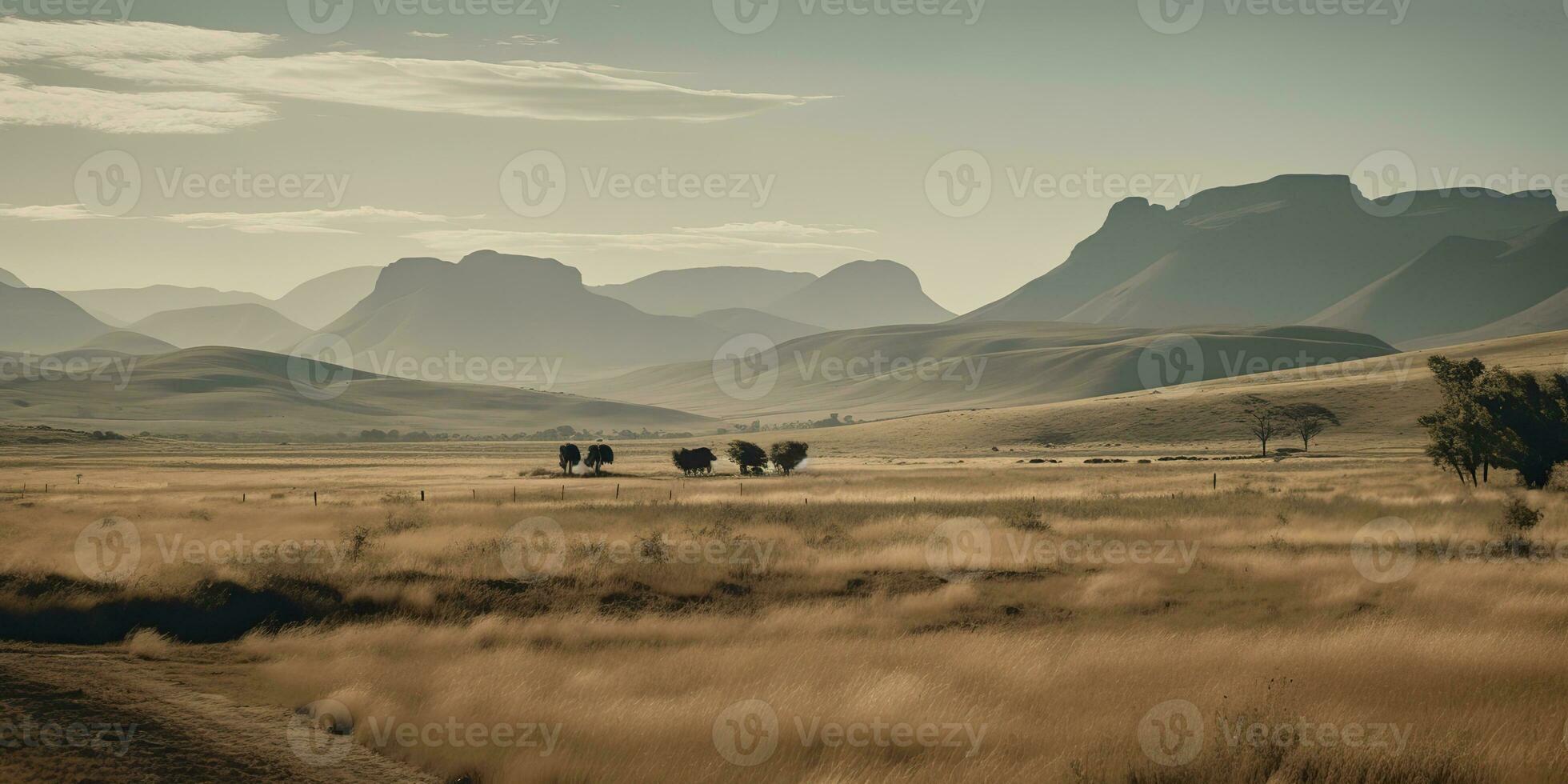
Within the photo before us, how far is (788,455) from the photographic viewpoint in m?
77.3

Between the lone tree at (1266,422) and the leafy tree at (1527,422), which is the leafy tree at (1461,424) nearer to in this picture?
the leafy tree at (1527,422)

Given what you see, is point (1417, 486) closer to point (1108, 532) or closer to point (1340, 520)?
point (1340, 520)

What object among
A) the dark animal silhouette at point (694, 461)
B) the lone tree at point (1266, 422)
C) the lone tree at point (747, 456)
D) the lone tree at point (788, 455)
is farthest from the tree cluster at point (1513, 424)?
the lone tree at point (1266, 422)

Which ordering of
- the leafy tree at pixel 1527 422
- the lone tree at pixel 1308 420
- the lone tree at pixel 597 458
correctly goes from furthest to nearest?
the lone tree at pixel 1308 420, the lone tree at pixel 597 458, the leafy tree at pixel 1527 422

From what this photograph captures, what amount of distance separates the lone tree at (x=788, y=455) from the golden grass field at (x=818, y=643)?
3958cm

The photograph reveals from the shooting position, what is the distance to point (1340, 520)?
31312 millimetres

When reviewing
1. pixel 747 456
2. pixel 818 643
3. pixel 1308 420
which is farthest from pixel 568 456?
pixel 1308 420

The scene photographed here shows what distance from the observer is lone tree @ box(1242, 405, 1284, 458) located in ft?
329

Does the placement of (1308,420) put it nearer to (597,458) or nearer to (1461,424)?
(1461,424)

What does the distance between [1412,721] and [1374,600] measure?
28.5 feet

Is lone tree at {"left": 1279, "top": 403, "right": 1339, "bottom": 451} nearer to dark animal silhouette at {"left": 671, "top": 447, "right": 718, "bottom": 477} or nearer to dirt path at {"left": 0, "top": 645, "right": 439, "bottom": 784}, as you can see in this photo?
dark animal silhouette at {"left": 671, "top": 447, "right": 718, "bottom": 477}

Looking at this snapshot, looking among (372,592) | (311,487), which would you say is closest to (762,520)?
(372,592)

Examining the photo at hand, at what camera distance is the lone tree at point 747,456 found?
251 ft

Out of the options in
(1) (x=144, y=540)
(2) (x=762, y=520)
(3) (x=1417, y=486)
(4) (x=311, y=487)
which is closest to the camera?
(1) (x=144, y=540)
